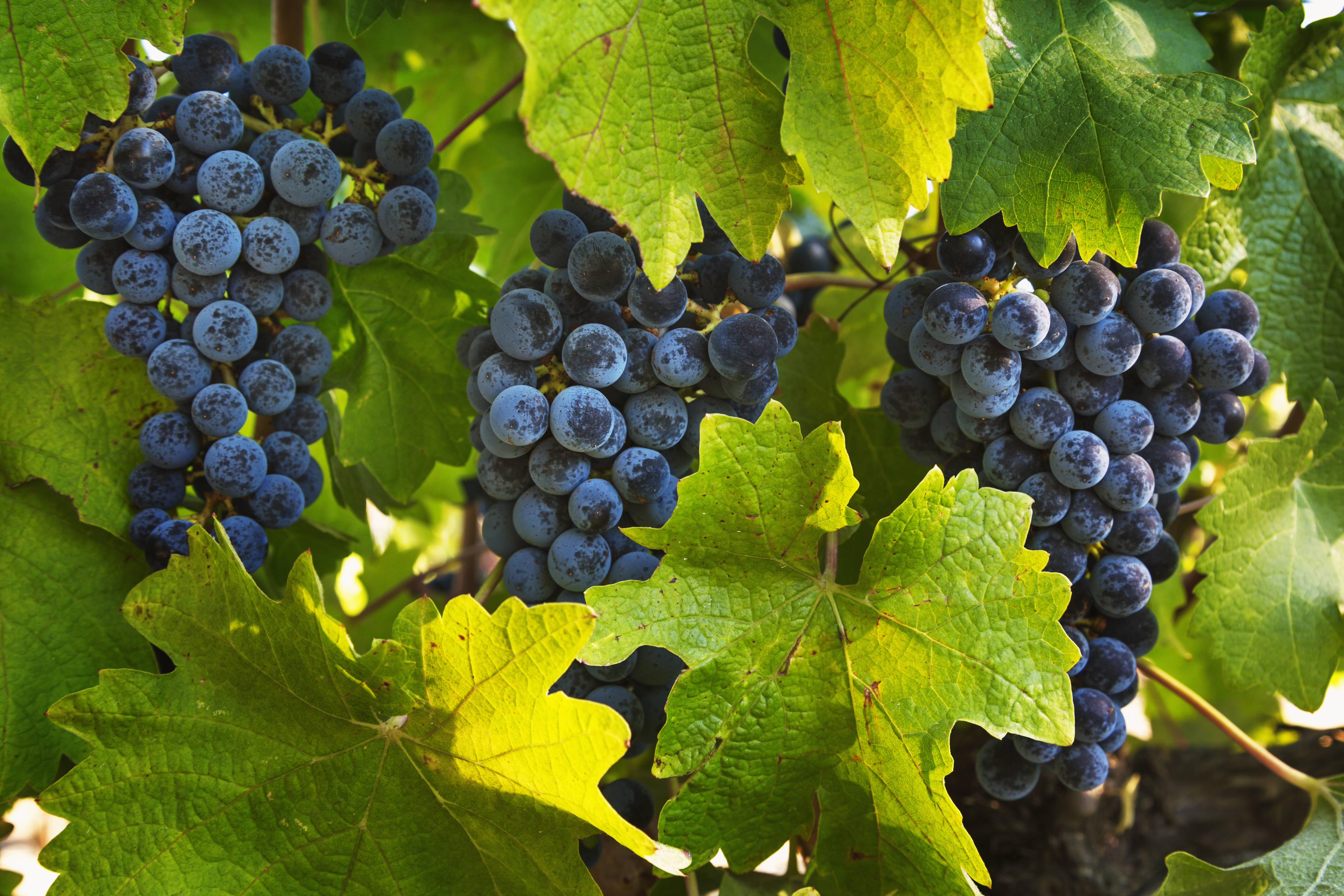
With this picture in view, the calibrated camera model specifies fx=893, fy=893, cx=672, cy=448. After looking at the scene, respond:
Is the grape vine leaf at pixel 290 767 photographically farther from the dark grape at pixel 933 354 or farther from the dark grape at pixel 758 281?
the dark grape at pixel 933 354

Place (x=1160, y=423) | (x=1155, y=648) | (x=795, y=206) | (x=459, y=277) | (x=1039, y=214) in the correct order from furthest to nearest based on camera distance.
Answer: (x=795, y=206) → (x=1155, y=648) → (x=459, y=277) → (x=1160, y=423) → (x=1039, y=214)

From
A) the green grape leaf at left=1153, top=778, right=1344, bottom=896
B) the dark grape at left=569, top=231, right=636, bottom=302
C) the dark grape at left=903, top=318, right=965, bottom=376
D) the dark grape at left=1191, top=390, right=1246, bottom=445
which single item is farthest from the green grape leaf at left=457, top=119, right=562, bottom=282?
the green grape leaf at left=1153, top=778, right=1344, bottom=896

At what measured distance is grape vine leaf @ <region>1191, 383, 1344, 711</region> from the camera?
105 cm

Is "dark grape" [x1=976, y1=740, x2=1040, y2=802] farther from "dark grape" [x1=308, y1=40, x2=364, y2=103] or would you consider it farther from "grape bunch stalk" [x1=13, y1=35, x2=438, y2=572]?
"dark grape" [x1=308, y1=40, x2=364, y2=103]

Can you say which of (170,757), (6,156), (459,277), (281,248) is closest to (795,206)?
(459,277)

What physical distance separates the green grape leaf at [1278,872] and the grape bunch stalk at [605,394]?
0.57 metres

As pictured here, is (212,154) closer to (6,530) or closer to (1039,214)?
(6,530)

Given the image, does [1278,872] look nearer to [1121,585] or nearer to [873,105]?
[1121,585]

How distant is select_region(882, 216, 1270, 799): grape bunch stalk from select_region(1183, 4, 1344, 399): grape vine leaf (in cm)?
20

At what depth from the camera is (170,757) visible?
84 cm

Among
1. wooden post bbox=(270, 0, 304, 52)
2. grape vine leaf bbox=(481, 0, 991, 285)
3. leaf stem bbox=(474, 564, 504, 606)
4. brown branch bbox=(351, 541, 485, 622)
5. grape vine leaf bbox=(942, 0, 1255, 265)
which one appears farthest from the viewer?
brown branch bbox=(351, 541, 485, 622)

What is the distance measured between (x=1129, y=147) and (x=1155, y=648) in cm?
124

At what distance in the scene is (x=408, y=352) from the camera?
3.71ft

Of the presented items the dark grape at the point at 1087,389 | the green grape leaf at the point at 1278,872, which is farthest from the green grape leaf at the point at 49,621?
the green grape leaf at the point at 1278,872
